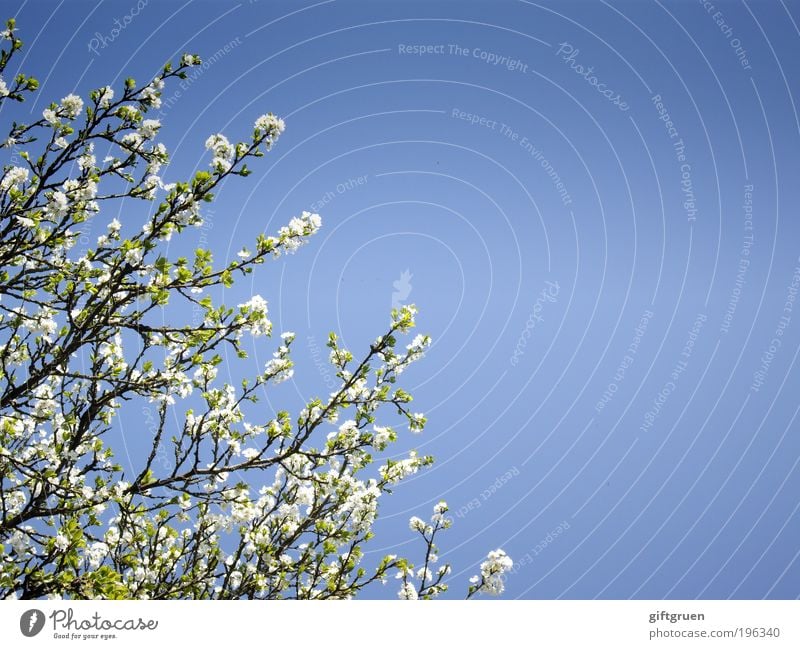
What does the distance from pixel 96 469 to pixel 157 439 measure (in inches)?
43.6

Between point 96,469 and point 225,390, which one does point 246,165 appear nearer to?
point 225,390

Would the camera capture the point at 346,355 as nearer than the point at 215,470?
No

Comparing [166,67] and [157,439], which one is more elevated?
[166,67]

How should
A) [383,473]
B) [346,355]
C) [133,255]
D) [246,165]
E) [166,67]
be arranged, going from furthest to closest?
1. [383,473]
2. [346,355]
3. [166,67]
4. [246,165]
5. [133,255]

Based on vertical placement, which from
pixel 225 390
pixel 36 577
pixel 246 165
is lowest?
pixel 36 577

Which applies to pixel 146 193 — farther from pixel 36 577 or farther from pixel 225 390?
pixel 36 577

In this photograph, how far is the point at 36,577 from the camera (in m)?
5.54

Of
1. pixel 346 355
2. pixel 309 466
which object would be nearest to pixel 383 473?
pixel 309 466

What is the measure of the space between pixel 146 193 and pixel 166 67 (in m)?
1.45
